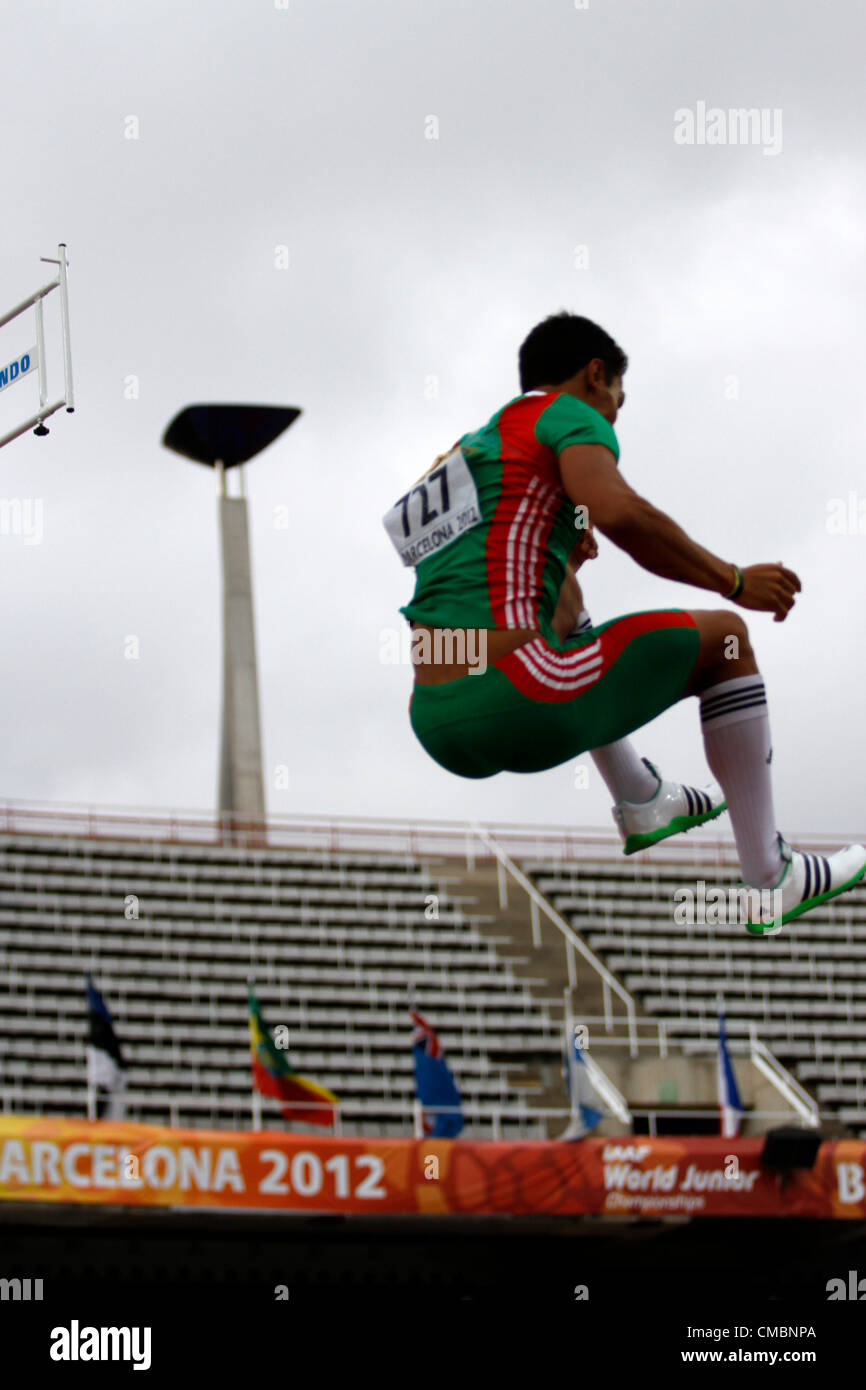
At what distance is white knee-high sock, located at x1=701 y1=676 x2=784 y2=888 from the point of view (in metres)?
4.49

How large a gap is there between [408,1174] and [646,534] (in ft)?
37.1

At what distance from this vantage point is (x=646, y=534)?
397 cm

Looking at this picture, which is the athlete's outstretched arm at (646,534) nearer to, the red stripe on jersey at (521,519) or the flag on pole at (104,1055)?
the red stripe on jersey at (521,519)

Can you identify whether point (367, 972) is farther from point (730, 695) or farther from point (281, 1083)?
point (730, 695)

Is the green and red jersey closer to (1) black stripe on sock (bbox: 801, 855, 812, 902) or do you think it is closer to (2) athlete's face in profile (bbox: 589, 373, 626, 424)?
(2) athlete's face in profile (bbox: 589, 373, 626, 424)

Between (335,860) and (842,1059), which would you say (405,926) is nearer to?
(335,860)

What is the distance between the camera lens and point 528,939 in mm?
20781

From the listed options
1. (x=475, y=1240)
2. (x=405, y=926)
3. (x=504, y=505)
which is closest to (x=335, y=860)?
(x=405, y=926)

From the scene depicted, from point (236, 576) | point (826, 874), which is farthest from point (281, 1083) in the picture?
point (236, 576)

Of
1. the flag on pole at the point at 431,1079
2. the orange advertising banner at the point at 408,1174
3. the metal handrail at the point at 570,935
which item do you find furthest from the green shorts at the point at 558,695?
the metal handrail at the point at 570,935

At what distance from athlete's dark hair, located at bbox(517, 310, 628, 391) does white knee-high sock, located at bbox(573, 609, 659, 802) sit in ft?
3.20

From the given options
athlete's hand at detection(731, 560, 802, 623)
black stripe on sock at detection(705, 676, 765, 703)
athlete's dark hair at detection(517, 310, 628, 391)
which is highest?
athlete's dark hair at detection(517, 310, 628, 391)

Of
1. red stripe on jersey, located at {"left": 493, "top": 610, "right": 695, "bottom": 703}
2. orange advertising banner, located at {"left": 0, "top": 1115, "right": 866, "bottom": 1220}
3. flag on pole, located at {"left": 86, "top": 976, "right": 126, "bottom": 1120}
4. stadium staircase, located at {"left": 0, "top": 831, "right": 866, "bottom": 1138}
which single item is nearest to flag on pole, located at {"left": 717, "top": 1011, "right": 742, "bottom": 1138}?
orange advertising banner, located at {"left": 0, "top": 1115, "right": 866, "bottom": 1220}
